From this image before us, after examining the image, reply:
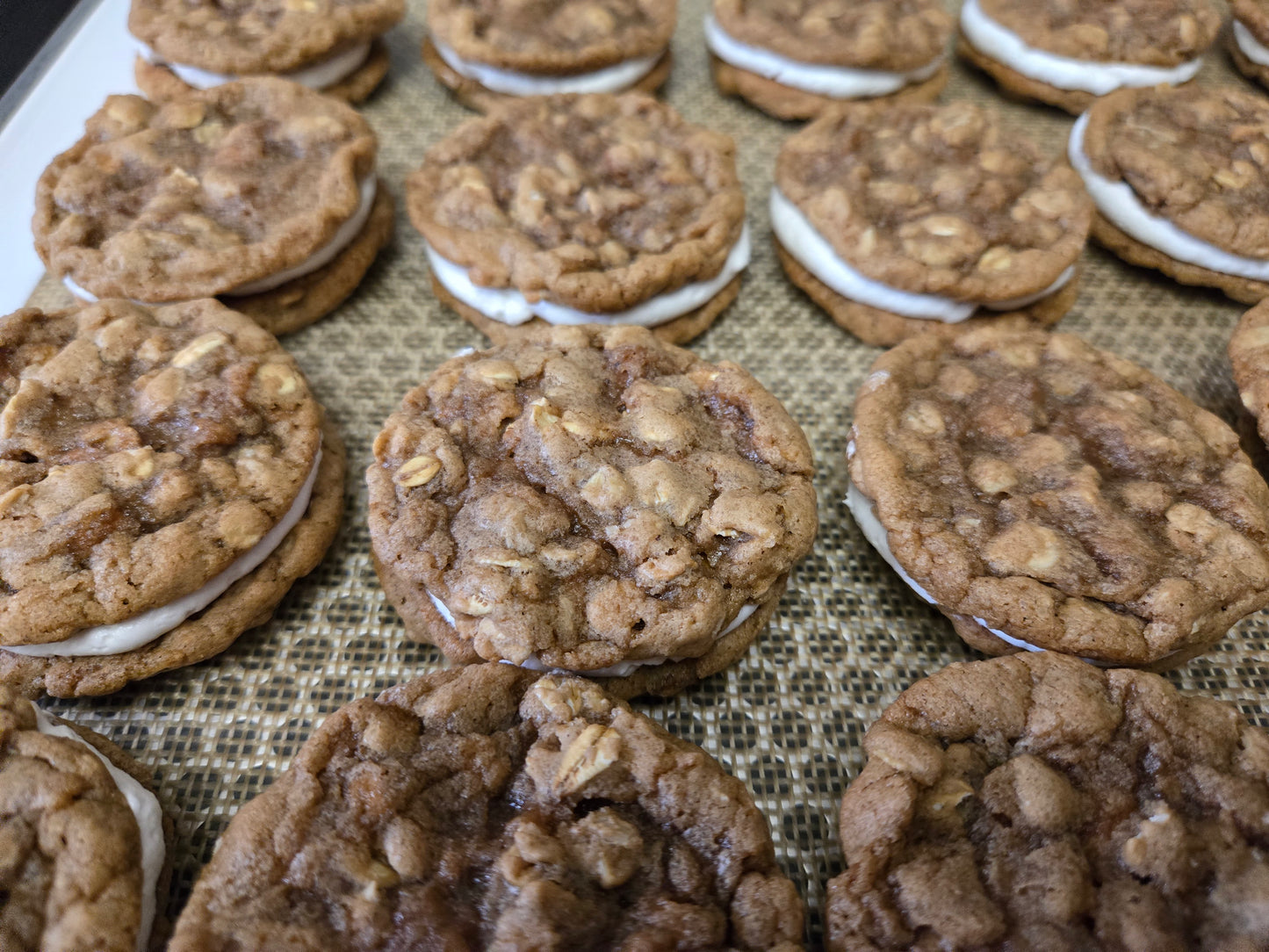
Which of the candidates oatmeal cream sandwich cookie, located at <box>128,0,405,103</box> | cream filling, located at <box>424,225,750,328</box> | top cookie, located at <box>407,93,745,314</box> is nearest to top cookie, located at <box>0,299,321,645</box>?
cream filling, located at <box>424,225,750,328</box>

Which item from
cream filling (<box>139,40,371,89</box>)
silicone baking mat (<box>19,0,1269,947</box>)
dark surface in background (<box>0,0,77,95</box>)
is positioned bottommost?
silicone baking mat (<box>19,0,1269,947</box>)

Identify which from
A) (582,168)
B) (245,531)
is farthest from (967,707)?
(582,168)

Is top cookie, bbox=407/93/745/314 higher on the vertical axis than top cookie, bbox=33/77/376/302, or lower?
lower

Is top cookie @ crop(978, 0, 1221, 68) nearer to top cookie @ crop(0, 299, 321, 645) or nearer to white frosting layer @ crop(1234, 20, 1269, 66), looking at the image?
A: white frosting layer @ crop(1234, 20, 1269, 66)

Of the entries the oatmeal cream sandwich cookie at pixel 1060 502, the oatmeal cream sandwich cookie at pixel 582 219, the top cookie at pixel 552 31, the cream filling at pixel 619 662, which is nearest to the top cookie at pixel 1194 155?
the oatmeal cream sandwich cookie at pixel 1060 502

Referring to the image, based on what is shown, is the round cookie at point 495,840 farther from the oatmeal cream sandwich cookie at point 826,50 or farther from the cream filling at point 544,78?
the oatmeal cream sandwich cookie at point 826,50

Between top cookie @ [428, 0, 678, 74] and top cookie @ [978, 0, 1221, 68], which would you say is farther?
top cookie @ [978, 0, 1221, 68]
